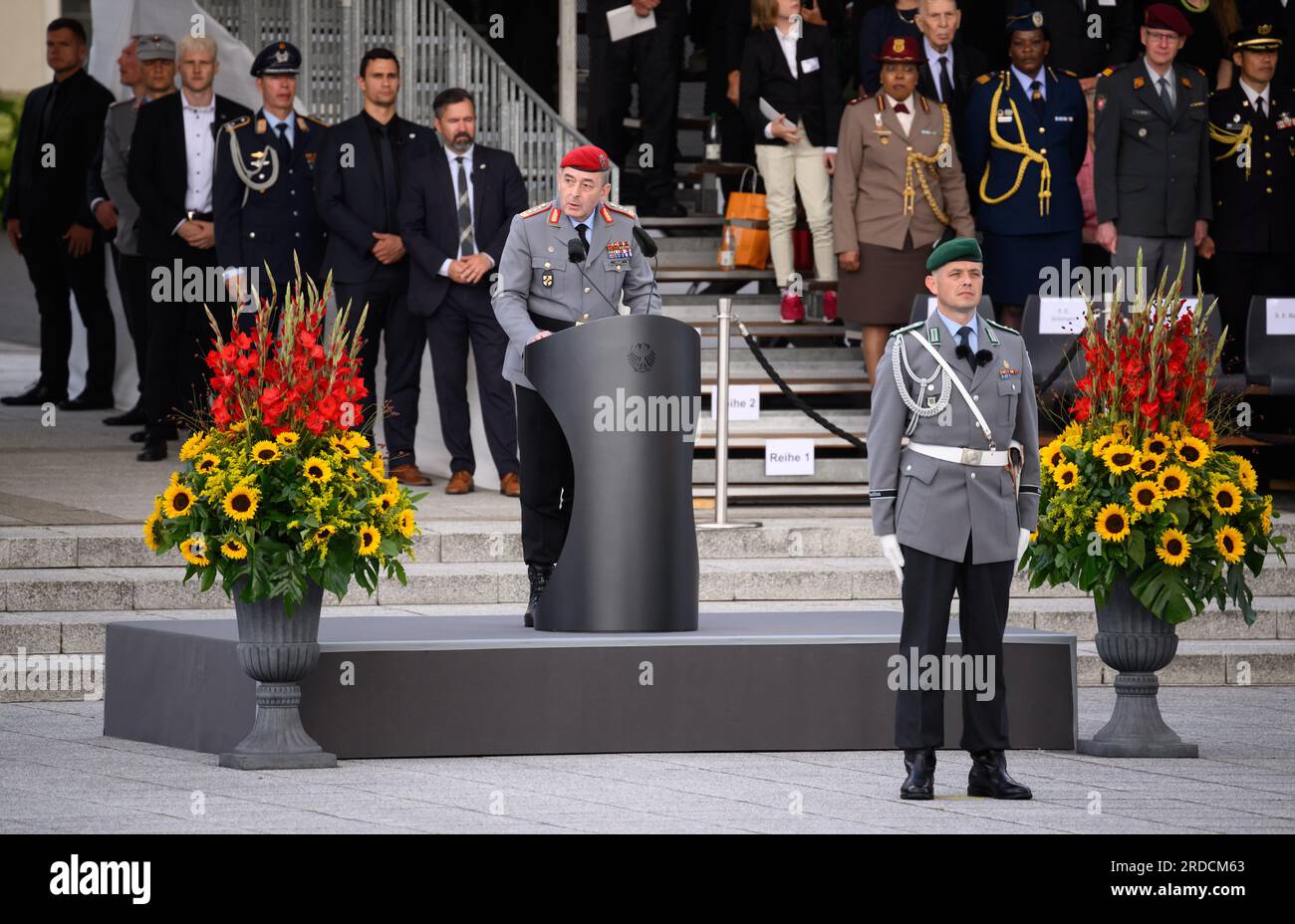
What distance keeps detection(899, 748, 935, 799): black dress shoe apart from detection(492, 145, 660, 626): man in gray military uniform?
1.64m

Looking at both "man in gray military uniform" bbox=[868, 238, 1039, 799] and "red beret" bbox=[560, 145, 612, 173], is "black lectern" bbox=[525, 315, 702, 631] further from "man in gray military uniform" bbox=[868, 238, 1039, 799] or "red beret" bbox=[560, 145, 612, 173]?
"man in gray military uniform" bbox=[868, 238, 1039, 799]

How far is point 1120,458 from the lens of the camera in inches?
320

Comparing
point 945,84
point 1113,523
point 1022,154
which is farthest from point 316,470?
point 945,84

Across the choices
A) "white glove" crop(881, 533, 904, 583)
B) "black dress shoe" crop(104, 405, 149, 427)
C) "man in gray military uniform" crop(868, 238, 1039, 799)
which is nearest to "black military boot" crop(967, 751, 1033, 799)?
"man in gray military uniform" crop(868, 238, 1039, 799)

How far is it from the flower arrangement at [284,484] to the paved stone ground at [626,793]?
2.14ft

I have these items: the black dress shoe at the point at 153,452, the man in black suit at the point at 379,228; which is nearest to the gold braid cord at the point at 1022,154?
the man in black suit at the point at 379,228

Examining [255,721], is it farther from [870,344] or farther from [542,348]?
[870,344]

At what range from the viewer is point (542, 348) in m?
8.05

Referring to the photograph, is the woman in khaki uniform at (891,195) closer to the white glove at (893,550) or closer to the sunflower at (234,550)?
the white glove at (893,550)

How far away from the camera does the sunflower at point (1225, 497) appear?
8.12 m

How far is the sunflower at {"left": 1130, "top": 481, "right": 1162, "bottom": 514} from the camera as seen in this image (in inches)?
317

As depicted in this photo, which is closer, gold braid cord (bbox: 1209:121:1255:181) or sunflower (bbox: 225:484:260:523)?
sunflower (bbox: 225:484:260:523)

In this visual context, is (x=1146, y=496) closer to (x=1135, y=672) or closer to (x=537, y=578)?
(x=1135, y=672)
